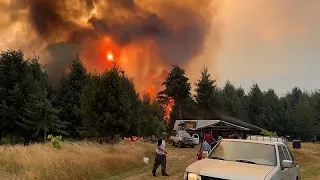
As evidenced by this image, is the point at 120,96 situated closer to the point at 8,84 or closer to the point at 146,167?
the point at 146,167

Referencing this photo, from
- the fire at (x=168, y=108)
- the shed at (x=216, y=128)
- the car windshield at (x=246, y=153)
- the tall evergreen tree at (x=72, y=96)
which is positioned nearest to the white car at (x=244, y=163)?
the car windshield at (x=246, y=153)

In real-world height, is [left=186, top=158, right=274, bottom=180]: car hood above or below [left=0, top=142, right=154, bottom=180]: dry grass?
above

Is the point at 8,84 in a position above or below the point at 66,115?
above

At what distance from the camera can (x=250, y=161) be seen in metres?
7.82

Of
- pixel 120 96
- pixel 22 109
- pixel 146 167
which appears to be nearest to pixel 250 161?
pixel 146 167

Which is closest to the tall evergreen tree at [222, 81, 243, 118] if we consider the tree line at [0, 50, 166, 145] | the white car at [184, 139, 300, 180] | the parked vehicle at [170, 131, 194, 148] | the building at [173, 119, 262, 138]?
the building at [173, 119, 262, 138]

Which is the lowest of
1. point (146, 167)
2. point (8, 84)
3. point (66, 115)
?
point (146, 167)

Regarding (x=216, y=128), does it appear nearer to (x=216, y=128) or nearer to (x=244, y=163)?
(x=216, y=128)

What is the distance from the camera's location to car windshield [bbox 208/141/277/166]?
791 centimetres

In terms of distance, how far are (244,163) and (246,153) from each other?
62 centimetres

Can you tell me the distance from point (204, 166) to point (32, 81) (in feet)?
118

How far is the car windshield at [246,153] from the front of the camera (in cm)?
791

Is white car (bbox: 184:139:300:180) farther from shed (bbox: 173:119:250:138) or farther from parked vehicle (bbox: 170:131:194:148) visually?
shed (bbox: 173:119:250:138)

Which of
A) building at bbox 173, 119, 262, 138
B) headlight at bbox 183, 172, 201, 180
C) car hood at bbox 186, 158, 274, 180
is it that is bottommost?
headlight at bbox 183, 172, 201, 180
